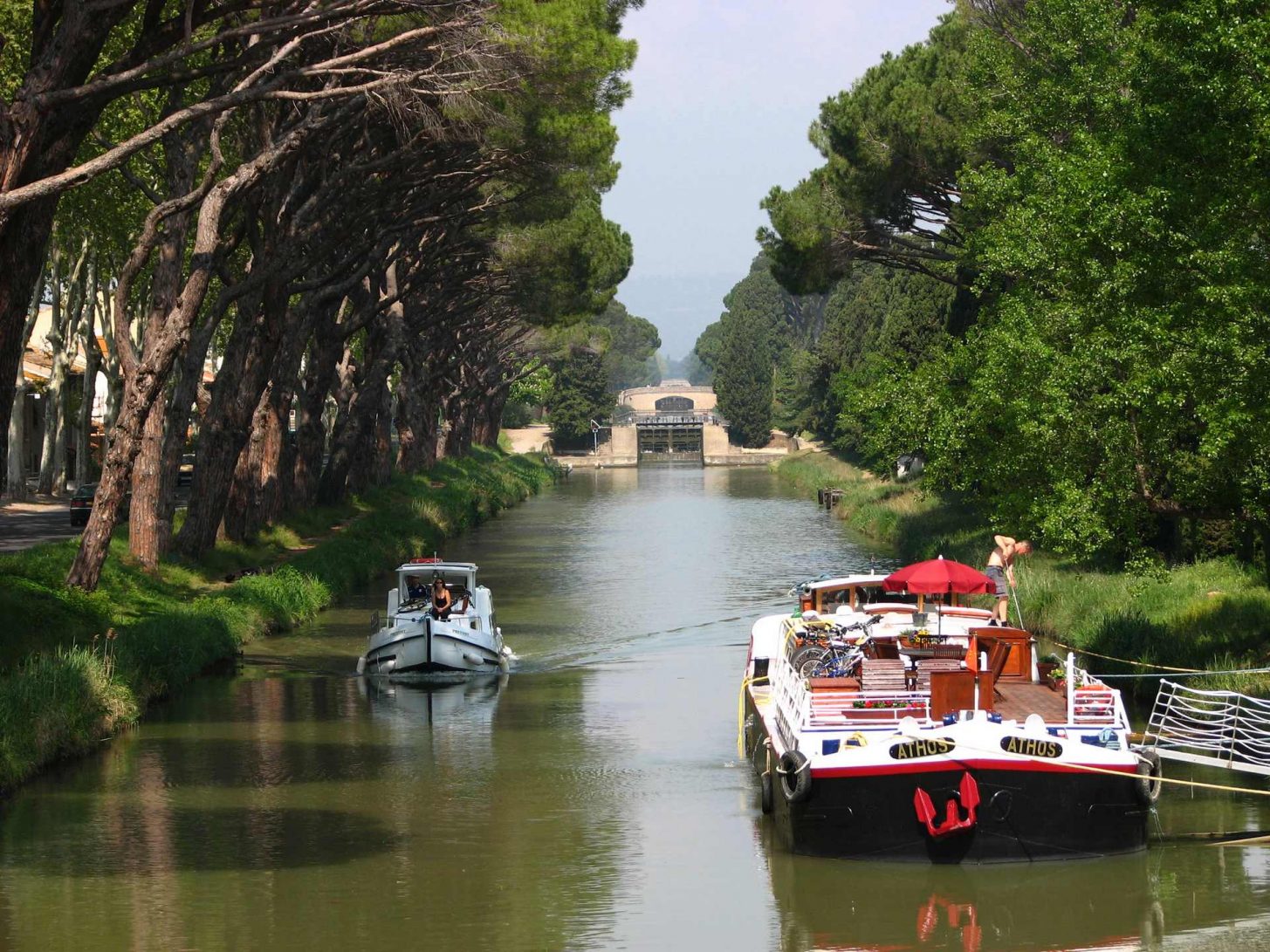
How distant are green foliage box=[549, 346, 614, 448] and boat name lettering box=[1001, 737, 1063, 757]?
11425 centimetres

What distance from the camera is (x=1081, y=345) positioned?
88.6ft

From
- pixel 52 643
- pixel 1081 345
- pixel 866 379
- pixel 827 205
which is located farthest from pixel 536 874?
pixel 866 379

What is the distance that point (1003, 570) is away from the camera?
29.3 meters

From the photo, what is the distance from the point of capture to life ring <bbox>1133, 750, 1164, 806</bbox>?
17938 millimetres

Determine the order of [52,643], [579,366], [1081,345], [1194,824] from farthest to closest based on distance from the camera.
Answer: [579,366]
[1081,345]
[52,643]
[1194,824]

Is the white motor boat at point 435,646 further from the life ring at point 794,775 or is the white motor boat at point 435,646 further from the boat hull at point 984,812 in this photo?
the boat hull at point 984,812

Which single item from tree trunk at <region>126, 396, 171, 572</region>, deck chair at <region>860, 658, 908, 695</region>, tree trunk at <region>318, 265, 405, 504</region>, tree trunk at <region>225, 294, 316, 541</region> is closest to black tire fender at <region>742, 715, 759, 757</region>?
deck chair at <region>860, 658, 908, 695</region>

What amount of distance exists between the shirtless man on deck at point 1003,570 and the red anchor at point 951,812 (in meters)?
7.32

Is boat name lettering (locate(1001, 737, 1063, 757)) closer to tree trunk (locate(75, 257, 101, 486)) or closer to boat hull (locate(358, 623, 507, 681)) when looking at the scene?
boat hull (locate(358, 623, 507, 681))

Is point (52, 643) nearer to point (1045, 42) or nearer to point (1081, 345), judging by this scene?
point (1081, 345)

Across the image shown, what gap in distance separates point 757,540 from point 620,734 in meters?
34.0

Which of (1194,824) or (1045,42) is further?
(1045,42)

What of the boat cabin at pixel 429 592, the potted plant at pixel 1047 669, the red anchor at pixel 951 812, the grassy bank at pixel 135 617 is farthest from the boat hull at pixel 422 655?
the red anchor at pixel 951 812

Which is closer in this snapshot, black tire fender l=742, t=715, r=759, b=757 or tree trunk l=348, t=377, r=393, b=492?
black tire fender l=742, t=715, r=759, b=757
